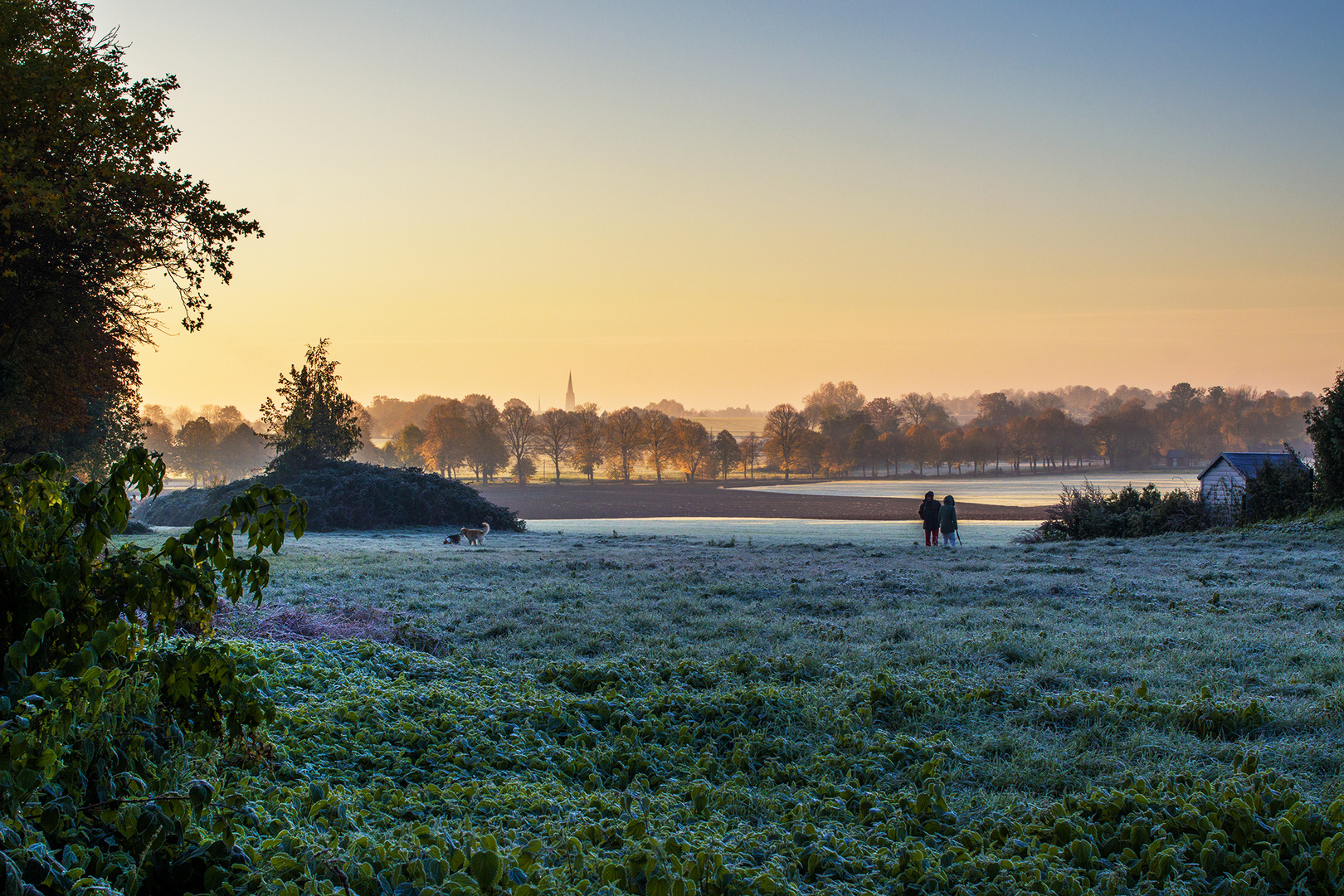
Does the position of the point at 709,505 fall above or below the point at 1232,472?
below

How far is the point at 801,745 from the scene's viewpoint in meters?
5.80

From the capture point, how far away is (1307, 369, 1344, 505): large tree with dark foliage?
77.7ft

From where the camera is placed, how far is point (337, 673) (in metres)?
6.87

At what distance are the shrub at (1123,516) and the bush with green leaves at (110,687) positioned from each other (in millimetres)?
27995

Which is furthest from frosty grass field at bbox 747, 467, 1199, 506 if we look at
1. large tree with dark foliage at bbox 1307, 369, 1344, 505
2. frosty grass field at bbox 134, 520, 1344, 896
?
frosty grass field at bbox 134, 520, 1344, 896

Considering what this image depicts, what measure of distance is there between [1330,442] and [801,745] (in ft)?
88.1

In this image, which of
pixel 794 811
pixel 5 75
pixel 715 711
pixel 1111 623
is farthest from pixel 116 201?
Result: pixel 1111 623

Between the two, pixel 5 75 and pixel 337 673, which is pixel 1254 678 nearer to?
pixel 337 673

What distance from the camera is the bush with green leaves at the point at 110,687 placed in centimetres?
292

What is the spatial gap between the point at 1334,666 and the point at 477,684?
8131mm

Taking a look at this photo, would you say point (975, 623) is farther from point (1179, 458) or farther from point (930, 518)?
point (1179, 458)

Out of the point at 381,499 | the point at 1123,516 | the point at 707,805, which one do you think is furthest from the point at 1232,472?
the point at 381,499

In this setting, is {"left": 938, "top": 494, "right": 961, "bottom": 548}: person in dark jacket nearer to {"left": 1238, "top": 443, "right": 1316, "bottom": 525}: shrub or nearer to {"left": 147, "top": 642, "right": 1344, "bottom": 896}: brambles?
{"left": 1238, "top": 443, "right": 1316, "bottom": 525}: shrub

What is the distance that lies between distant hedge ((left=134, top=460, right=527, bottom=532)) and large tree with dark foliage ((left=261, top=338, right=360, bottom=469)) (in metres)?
1.64
